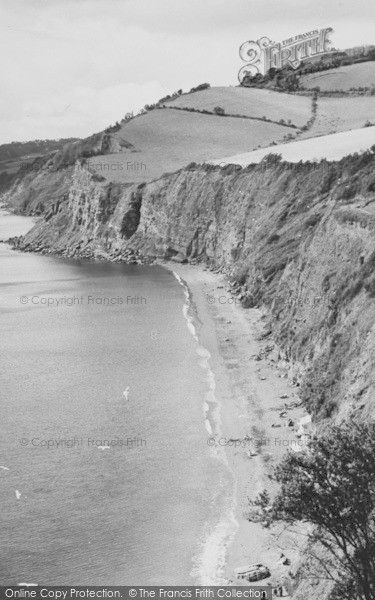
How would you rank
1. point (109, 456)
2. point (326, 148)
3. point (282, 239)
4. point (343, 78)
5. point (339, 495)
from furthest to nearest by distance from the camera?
point (343, 78)
point (326, 148)
point (282, 239)
point (109, 456)
point (339, 495)

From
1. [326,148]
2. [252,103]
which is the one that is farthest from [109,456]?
[252,103]

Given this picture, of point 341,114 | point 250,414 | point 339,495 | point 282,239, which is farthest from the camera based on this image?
point 341,114

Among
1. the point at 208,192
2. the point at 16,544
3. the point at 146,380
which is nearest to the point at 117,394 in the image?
the point at 146,380

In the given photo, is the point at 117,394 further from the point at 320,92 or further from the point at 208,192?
the point at 320,92

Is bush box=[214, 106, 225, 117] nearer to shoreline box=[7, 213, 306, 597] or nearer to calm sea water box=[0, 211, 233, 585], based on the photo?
shoreline box=[7, 213, 306, 597]

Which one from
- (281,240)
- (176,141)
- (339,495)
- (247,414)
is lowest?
(247,414)

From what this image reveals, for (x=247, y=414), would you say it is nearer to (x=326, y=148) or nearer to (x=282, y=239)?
(x=282, y=239)
